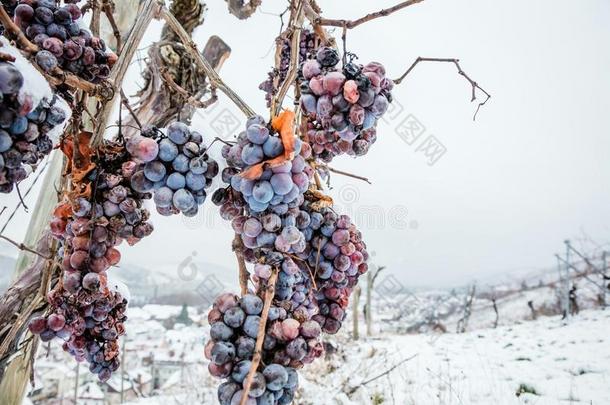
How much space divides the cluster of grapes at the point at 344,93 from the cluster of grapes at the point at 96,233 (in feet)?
1.24

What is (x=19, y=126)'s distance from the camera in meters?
0.53

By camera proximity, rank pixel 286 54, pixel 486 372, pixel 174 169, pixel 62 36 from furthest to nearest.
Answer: pixel 486 372 → pixel 286 54 → pixel 62 36 → pixel 174 169

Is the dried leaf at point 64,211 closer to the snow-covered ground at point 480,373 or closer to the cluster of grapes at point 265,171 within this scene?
the cluster of grapes at point 265,171

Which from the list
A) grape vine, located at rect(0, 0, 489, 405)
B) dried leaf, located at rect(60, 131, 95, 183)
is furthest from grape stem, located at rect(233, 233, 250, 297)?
dried leaf, located at rect(60, 131, 95, 183)

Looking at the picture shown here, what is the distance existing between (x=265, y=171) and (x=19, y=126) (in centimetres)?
34

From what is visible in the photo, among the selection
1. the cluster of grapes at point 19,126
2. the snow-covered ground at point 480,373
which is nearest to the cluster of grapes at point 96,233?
the cluster of grapes at point 19,126

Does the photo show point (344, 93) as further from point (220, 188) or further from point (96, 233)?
point (96, 233)

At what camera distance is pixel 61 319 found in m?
0.88

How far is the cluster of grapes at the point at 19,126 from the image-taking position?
483 millimetres

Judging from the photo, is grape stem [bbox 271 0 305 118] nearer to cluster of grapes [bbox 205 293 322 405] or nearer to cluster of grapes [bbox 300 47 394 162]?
cluster of grapes [bbox 300 47 394 162]

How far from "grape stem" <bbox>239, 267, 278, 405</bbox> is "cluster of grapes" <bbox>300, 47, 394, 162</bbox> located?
0.33 meters

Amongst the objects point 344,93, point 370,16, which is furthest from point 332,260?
point 370,16

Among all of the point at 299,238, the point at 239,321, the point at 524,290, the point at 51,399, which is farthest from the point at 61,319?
the point at 524,290

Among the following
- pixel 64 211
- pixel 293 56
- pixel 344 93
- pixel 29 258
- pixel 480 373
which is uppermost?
pixel 293 56
